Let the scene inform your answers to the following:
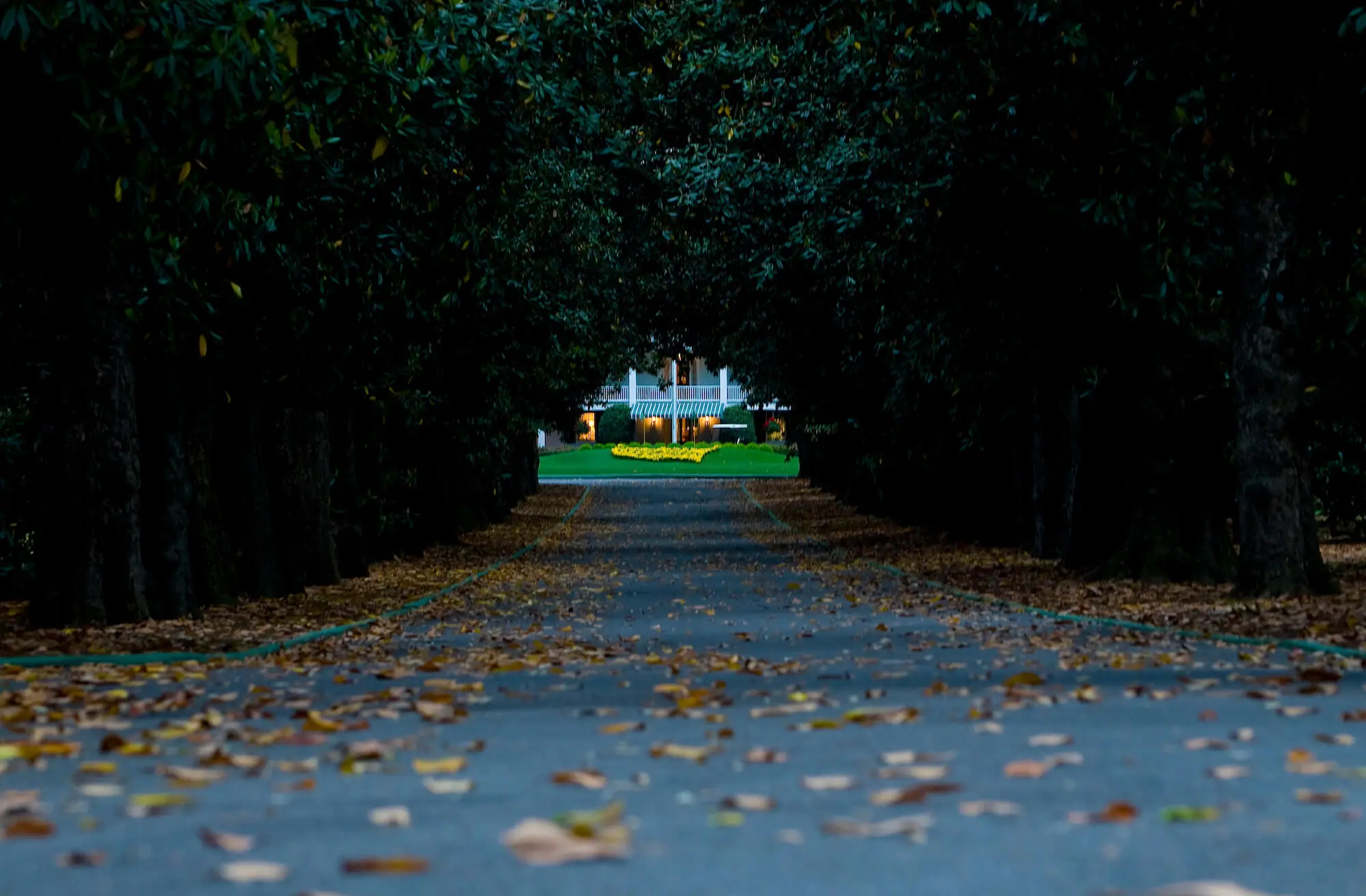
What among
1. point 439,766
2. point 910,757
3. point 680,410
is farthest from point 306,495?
point 680,410

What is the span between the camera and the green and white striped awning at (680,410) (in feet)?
411

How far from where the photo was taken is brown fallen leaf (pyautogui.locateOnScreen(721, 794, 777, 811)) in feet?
26.2

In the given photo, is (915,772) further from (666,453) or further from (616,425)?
(616,425)

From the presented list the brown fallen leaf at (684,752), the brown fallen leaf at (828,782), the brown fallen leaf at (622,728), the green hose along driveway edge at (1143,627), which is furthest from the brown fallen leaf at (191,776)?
the green hose along driveway edge at (1143,627)

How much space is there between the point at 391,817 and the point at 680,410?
117581 millimetres

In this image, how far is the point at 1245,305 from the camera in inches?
849

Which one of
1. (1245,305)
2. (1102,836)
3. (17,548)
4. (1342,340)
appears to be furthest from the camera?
(17,548)

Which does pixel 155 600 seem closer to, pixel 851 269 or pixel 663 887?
pixel 851 269

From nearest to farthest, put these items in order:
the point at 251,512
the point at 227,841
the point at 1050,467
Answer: the point at 227,841, the point at 251,512, the point at 1050,467

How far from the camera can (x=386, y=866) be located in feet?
22.2

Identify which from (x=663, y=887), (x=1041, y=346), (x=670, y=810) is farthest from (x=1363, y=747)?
(x=1041, y=346)

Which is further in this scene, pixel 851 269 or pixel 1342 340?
pixel 851 269

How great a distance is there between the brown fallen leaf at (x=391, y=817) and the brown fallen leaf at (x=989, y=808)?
1.94 m

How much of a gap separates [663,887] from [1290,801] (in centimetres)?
269
